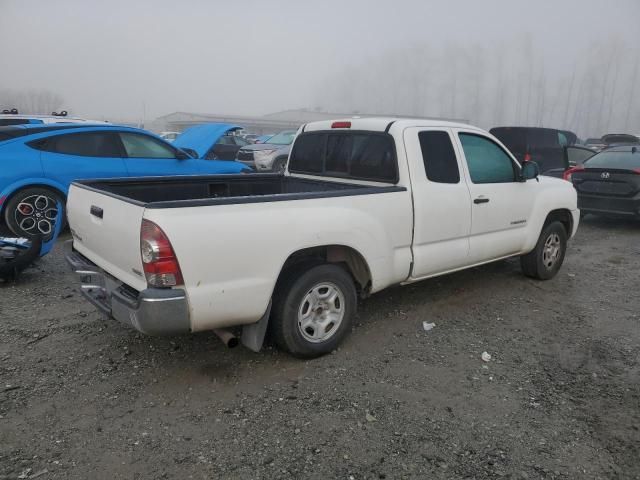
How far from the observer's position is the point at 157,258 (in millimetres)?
2871

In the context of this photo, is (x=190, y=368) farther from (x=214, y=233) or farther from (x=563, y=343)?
(x=563, y=343)

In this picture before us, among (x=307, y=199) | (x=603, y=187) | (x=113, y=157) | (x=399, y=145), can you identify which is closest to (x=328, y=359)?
(x=307, y=199)

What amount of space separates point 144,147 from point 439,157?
204 inches

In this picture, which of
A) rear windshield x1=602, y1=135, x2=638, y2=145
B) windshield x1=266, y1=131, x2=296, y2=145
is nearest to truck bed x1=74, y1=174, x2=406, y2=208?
windshield x1=266, y1=131, x2=296, y2=145

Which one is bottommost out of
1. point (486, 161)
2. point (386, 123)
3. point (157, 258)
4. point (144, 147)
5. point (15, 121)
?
point (157, 258)

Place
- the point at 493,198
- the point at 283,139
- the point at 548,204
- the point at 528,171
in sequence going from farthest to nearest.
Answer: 1. the point at 283,139
2. the point at 548,204
3. the point at 528,171
4. the point at 493,198

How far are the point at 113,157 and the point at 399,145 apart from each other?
506 cm

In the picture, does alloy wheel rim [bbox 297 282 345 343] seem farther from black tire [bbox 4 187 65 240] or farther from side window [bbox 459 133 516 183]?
black tire [bbox 4 187 65 240]

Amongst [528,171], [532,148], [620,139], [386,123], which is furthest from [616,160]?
[620,139]

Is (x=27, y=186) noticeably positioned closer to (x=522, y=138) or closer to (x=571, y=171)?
(x=571, y=171)

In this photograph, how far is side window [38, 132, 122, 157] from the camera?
7.07 metres

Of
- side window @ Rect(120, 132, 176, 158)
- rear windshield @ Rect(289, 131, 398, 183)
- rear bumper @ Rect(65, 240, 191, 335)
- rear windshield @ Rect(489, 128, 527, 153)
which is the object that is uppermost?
rear windshield @ Rect(289, 131, 398, 183)

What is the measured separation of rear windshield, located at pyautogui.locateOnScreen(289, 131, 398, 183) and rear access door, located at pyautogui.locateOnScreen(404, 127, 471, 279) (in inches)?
8.0

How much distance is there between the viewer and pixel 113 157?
752 centimetres
